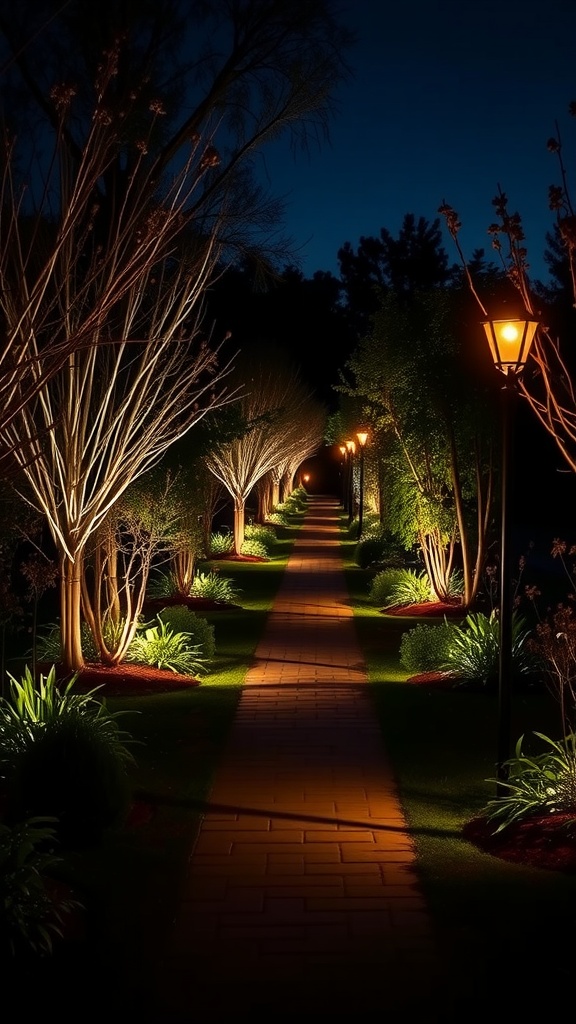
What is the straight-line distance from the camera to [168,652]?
1254 centimetres

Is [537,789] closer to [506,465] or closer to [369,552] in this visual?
[506,465]

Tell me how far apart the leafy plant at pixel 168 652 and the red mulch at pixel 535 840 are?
6239 millimetres

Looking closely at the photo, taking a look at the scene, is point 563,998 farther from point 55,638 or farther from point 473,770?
point 55,638

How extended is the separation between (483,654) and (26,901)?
737 centimetres

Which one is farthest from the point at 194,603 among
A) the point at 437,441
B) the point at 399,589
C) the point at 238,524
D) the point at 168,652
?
the point at 238,524

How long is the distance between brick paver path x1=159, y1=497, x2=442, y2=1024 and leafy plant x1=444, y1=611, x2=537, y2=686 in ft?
4.89

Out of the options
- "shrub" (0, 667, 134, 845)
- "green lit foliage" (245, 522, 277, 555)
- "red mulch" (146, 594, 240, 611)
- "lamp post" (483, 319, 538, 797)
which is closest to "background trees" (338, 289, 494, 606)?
"red mulch" (146, 594, 240, 611)

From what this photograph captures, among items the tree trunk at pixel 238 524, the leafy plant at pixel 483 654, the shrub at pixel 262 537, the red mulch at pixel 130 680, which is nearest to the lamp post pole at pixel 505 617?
the leafy plant at pixel 483 654

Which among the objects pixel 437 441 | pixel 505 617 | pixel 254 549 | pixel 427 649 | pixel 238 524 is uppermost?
pixel 437 441

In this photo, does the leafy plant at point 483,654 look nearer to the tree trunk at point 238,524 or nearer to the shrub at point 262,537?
the tree trunk at point 238,524

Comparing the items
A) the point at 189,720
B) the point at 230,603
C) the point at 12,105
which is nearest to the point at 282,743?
the point at 189,720

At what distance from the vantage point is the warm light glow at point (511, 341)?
22.3 feet

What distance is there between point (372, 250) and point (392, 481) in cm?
5534

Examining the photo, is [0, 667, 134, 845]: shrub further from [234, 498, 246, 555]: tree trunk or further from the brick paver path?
[234, 498, 246, 555]: tree trunk
